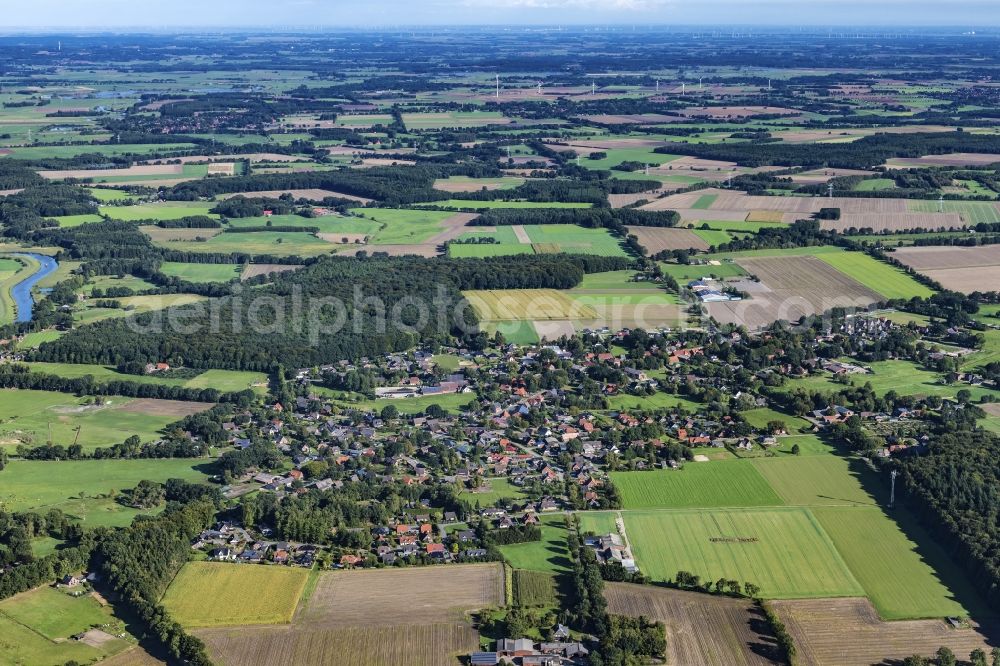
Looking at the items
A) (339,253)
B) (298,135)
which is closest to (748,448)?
(339,253)

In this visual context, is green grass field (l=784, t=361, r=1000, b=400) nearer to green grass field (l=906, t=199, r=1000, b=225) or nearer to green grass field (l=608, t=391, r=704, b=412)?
green grass field (l=608, t=391, r=704, b=412)

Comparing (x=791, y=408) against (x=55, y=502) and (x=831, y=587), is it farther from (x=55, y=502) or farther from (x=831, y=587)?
(x=55, y=502)

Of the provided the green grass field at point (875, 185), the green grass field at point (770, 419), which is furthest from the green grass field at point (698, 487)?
the green grass field at point (875, 185)

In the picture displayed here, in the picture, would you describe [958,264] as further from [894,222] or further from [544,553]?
[544,553]

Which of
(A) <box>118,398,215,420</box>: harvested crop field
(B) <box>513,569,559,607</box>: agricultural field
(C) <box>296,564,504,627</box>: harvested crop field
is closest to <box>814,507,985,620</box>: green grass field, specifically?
(B) <box>513,569,559,607</box>: agricultural field

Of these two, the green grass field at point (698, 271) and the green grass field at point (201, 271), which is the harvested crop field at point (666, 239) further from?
the green grass field at point (201, 271)
